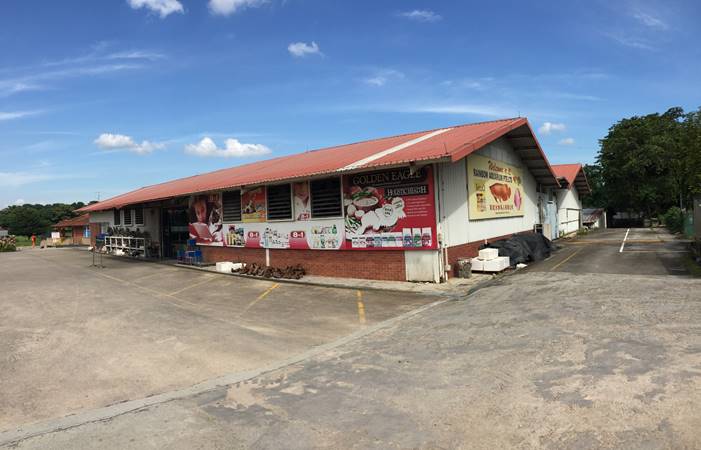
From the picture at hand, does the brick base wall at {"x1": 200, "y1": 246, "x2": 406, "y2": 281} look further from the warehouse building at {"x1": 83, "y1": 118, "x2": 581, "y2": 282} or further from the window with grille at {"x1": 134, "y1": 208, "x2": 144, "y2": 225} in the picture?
the window with grille at {"x1": 134, "y1": 208, "x2": 144, "y2": 225}

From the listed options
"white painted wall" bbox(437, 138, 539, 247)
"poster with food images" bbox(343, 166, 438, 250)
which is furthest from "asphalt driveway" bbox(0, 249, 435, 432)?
"white painted wall" bbox(437, 138, 539, 247)

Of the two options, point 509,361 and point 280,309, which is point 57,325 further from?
point 509,361

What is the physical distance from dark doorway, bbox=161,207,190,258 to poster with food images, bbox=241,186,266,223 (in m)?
6.79

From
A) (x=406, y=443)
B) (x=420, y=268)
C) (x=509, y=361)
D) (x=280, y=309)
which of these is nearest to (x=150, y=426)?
(x=406, y=443)

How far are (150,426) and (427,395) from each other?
292cm

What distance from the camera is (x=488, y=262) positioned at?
14.3 meters

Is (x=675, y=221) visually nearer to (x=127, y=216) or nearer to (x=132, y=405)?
(x=132, y=405)

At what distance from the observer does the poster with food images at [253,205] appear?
57.1 feet

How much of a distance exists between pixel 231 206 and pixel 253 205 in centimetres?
178

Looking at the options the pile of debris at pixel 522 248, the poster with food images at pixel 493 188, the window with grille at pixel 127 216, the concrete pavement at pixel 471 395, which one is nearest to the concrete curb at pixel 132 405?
the concrete pavement at pixel 471 395

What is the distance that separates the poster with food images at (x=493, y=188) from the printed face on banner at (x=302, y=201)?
5.63m

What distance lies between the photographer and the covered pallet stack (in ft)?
46.9

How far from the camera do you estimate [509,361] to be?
5.75m

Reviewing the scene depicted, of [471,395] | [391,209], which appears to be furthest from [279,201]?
[471,395]
